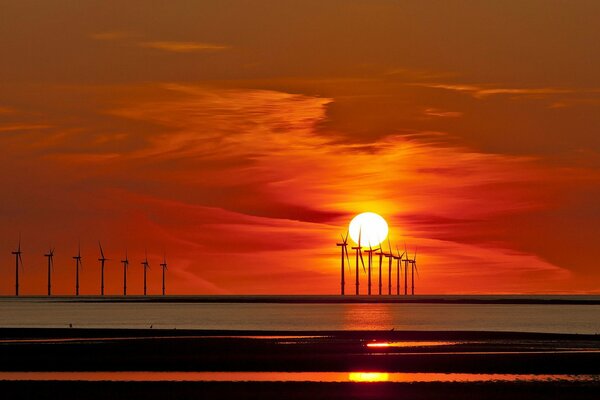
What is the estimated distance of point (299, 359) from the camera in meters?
71.3

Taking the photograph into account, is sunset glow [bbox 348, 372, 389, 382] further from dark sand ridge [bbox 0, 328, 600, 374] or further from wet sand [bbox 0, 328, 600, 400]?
dark sand ridge [bbox 0, 328, 600, 374]

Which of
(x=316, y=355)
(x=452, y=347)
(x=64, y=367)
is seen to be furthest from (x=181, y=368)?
(x=452, y=347)

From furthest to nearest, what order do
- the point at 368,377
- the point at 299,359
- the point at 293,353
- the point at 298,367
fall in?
the point at 293,353
the point at 299,359
the point at 298,367
the point at 368,377

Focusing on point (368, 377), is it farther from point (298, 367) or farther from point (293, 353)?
point (293, 353)

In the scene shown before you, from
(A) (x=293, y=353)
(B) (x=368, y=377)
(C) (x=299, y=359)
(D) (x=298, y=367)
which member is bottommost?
(B) (x=368, y=377)

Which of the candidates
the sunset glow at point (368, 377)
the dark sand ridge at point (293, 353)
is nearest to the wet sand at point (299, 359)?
the dark sand ridge at point (293, 353)

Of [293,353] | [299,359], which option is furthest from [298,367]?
[293,353]

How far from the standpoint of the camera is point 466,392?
51.8 metres

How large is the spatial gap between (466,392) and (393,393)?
3144 mm

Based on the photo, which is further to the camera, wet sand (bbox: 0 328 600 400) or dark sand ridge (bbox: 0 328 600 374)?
dark sand ridge (bbox: 0 328 600 374)

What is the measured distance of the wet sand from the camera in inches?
2045

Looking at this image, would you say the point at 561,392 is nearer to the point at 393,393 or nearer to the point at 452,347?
the point at 393,393

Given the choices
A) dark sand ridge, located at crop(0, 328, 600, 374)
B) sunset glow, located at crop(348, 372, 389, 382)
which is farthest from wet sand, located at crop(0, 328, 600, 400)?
sunset glow, located at crop(348, 372, 389, 382)

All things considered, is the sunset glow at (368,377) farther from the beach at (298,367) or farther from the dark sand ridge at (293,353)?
the dark sand ridge at (293,353)
